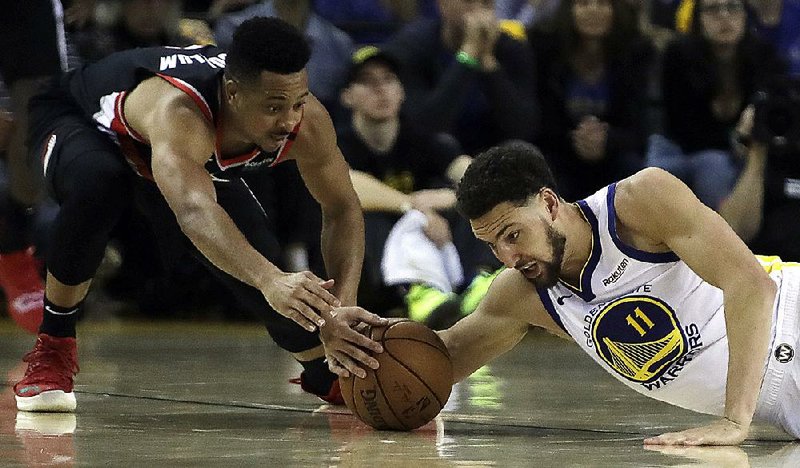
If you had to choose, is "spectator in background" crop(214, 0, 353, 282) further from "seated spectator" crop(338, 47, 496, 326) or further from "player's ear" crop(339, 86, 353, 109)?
"seated spectator" crop(338, 47, 496, 326)

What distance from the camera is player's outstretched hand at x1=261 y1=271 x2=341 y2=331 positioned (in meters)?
3.74

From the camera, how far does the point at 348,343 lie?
405cm

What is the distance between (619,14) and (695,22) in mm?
468

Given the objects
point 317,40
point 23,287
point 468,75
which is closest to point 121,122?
point 23,287

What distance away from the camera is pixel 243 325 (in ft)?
29.2

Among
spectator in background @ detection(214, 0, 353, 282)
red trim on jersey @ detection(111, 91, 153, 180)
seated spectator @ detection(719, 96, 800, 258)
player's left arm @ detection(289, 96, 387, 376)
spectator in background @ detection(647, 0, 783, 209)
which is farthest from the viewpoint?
spectator in background @ detection(214, 0, 353, 282)

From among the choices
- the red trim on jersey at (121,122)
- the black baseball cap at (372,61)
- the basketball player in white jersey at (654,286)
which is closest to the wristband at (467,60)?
the black baseball cap at (372,61)

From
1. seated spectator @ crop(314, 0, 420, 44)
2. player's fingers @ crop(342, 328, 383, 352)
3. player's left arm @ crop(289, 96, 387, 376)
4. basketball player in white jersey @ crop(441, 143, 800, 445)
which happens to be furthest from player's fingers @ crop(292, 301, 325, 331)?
seated spectator @ crop(314, 0, 420, 44)

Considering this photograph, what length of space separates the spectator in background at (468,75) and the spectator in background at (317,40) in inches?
13.1

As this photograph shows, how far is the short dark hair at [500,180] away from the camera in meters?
3.79

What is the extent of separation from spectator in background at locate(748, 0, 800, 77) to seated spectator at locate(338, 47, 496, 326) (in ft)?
6.23

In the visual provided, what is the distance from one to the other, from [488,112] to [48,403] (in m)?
4.39

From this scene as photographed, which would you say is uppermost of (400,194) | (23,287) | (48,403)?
(48,403)

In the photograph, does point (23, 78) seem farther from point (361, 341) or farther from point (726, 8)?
point (726, 8)
